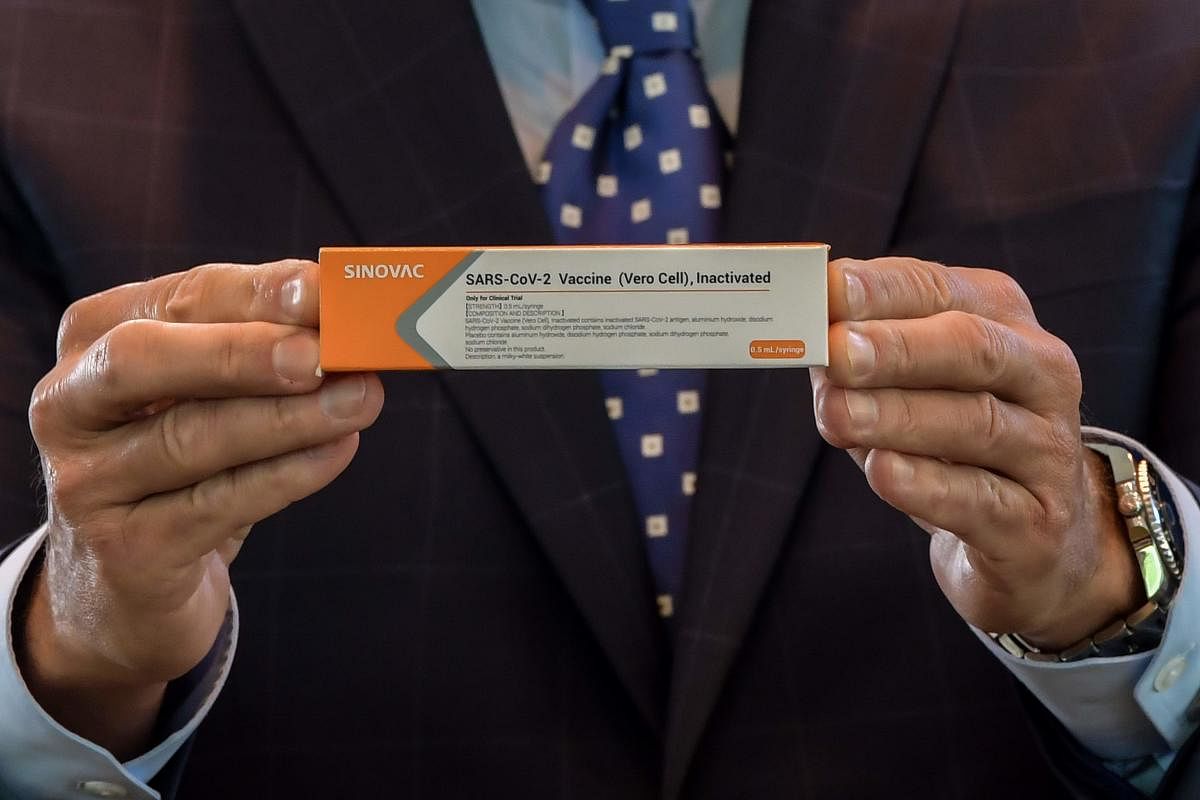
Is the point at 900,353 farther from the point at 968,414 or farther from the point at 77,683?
the point at 77,683

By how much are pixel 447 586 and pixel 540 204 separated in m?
0.28

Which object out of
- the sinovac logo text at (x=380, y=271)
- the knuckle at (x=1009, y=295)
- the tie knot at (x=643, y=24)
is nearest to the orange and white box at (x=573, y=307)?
the sinovac logo text at (x=380, y=271)

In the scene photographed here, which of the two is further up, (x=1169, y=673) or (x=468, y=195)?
(x=468, y=195)

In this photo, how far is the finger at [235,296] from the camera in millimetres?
524

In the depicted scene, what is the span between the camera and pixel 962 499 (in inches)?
21.5

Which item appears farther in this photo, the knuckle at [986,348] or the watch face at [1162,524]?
the watch face at [1162,524]

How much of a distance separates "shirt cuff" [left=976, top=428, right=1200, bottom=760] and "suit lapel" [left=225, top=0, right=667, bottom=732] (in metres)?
0.25

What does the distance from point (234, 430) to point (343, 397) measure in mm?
51

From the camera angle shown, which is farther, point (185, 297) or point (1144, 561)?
point (1144, 561)

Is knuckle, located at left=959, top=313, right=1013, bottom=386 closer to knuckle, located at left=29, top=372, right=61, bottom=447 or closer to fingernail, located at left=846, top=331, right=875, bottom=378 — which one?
fingernail, located at left=846, top=331, right=875, bottom=378

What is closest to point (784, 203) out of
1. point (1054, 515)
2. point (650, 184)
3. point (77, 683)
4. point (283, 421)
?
point (650, 184)

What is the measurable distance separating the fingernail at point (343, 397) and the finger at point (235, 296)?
3 cm

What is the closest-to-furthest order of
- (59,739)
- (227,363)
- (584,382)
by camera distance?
1. (227,363)
2. (59,739)
3. (584,382)

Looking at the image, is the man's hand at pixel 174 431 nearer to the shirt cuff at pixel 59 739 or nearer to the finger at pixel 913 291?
the shirt cuff at pixel 59 739
